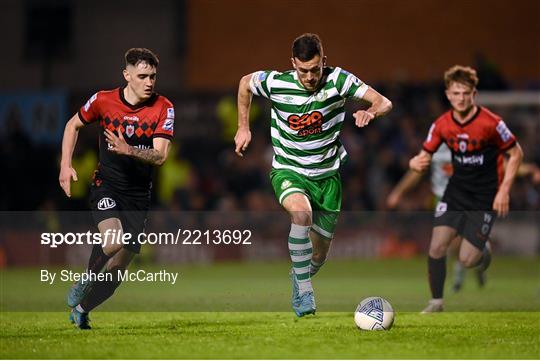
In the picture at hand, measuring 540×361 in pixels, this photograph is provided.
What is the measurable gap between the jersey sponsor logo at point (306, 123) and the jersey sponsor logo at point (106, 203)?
1.72 meters

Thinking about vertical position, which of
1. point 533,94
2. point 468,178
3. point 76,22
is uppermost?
point 76,22

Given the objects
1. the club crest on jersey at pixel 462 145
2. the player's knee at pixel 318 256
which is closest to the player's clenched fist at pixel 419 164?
the club crest on jersey at pixel 462 145

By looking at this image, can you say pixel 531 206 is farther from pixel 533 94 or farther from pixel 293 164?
pixel 293 164

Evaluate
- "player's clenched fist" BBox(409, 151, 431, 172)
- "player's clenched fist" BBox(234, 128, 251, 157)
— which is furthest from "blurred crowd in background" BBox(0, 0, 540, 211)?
"player's clenched fist" BBox(234, 128, 251, 157)

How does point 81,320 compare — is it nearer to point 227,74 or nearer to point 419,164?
point 419,164

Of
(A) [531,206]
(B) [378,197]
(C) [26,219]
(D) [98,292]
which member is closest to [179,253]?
(C) [26,219]

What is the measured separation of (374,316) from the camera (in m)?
9.25

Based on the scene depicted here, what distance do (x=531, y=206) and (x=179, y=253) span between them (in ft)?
21.3

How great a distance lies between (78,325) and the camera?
9547 mm

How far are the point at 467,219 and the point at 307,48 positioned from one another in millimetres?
3222

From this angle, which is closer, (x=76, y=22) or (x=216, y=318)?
(x=216, y=318)

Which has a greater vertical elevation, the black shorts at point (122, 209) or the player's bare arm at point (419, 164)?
the player's bare arm at point (419, 164)

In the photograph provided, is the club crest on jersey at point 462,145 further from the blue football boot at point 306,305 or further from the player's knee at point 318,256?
the blue football boot at point 306,305

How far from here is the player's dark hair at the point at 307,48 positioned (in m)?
9.23
